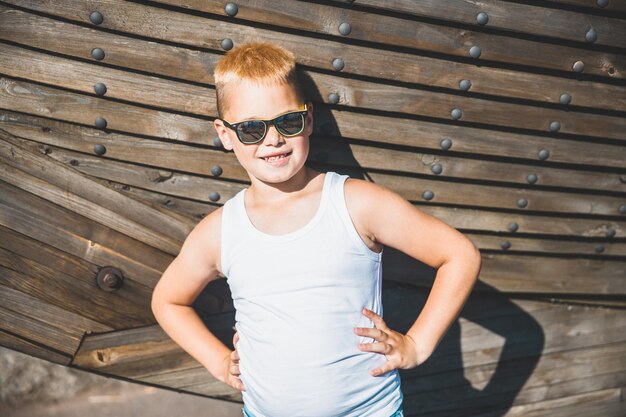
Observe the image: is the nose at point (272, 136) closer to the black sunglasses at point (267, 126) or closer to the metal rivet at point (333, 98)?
the black sunglasses at point (267, 126)

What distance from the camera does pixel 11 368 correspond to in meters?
3.12

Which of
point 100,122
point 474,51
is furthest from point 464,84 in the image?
point 100,122

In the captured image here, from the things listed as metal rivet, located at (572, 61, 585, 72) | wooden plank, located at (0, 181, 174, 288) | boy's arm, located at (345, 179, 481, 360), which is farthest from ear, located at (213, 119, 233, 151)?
metal rivet, located at (572, 61, 585, 72)

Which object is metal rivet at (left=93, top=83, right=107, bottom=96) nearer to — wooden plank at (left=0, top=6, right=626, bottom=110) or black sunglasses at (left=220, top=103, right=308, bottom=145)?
wooden plank at (left=0, top=6, right=626, bottom=110)

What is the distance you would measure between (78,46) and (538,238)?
2.49 metres

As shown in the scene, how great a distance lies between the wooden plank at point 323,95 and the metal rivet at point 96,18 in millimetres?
195

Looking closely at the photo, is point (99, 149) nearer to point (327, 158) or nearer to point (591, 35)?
point (327, 158)

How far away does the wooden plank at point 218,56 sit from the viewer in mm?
2295

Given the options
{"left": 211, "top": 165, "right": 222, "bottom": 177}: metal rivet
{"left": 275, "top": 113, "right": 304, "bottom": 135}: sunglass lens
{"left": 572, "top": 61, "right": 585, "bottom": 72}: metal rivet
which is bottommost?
{"left": 211, "top": 165, "right": 222, "bottom": 177}: metal rivet

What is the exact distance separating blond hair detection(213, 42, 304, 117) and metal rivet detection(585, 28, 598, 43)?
1382mm

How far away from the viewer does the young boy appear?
1.92 meters

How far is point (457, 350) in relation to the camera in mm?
3160

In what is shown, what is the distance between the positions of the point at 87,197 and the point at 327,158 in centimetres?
117

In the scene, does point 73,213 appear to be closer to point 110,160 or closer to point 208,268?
point 110,160
